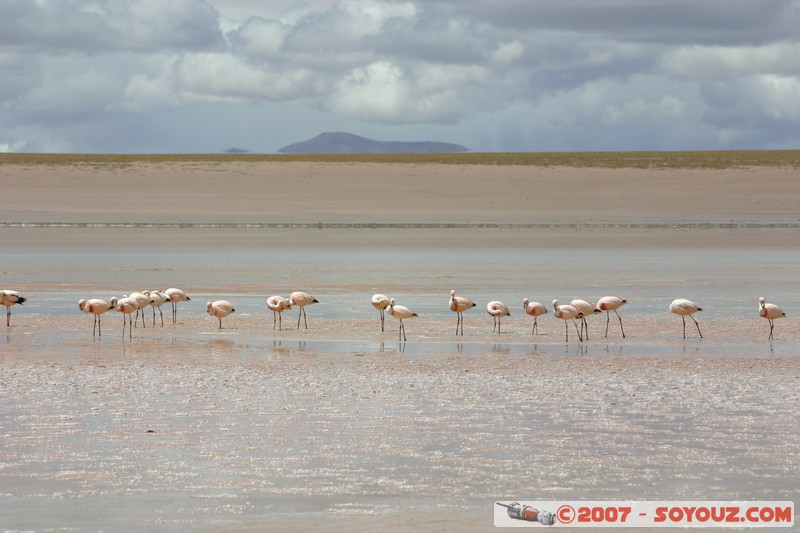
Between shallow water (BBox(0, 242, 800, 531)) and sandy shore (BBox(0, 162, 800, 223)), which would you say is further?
sandy shore (BBox(0, 162, 800, 223))

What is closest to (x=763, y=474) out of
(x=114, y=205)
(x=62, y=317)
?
(x=62, y=317)

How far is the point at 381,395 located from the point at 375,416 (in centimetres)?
106

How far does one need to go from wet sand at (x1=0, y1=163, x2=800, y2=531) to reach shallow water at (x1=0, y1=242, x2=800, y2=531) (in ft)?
0.10

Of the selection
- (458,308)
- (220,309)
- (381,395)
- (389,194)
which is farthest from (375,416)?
(389,194)

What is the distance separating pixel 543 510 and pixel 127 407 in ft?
15.6

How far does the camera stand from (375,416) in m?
9.85

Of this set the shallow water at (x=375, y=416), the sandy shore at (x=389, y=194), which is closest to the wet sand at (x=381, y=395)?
the shallow water at (x=375, y=416)

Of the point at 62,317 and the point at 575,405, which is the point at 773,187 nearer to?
the point at 62,317

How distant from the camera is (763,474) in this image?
7797 mm

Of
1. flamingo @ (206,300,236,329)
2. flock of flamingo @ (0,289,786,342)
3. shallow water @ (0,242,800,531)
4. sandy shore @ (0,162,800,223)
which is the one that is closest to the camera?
shallow water @ (0,242,800,531)

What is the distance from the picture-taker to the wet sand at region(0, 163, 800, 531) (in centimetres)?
740

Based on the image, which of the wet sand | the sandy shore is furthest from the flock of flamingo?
the sandy shore

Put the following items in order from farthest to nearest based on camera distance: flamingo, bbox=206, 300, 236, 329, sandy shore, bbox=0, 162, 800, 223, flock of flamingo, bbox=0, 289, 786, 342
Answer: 1. sandy shore, bbox=0, 162, 800, 223
2. flamingo, bbox=206, 300, 236, 329
3. flock of flamingo, bbox=0, 289, 786, 342

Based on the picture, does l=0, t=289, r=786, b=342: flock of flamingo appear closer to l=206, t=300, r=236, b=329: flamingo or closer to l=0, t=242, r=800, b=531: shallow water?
l=206, t=300, r=236, b=329: flamingo
